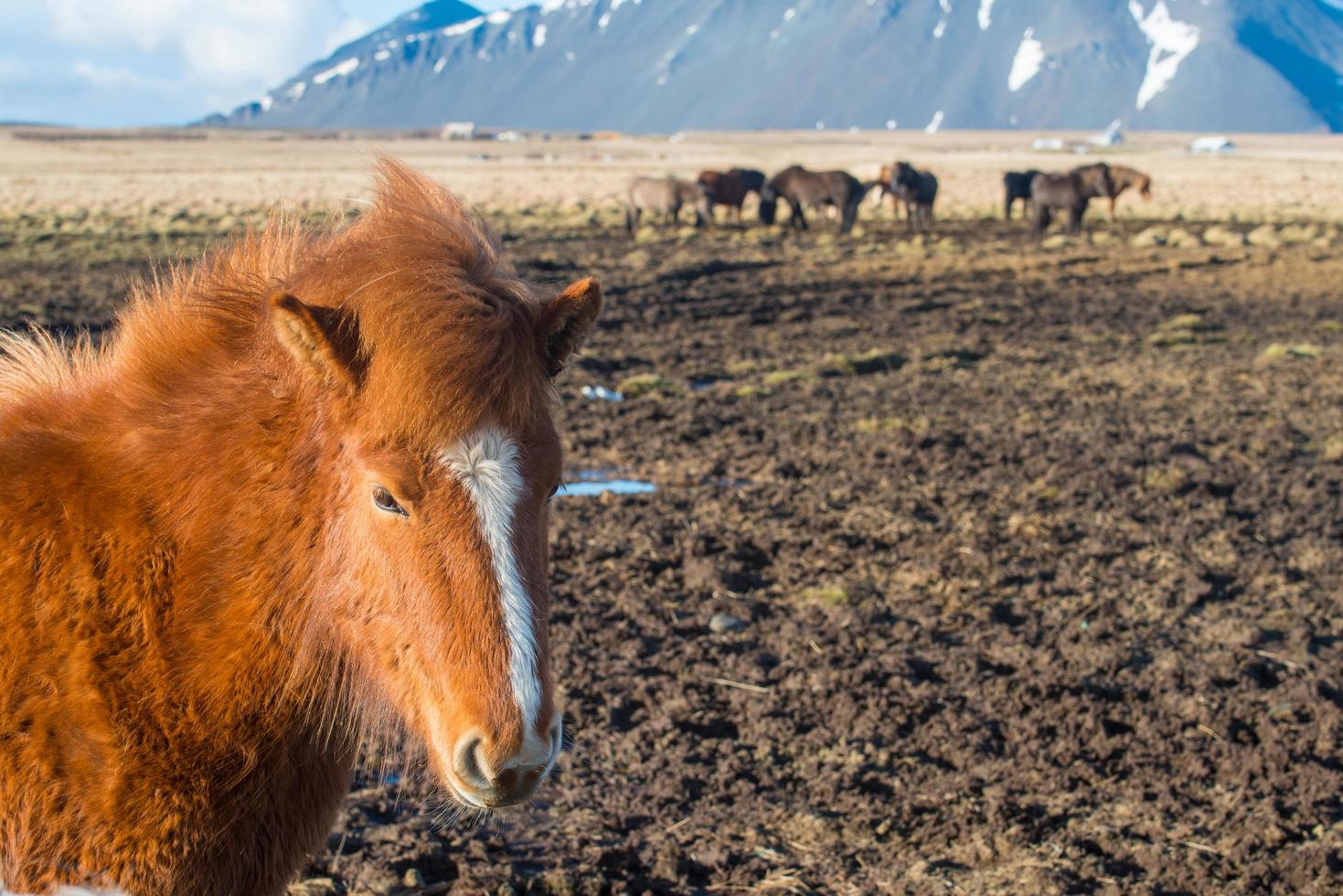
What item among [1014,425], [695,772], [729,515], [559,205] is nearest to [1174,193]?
[559,205]

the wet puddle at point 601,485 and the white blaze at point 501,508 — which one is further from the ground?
the white blaze at point 501,508

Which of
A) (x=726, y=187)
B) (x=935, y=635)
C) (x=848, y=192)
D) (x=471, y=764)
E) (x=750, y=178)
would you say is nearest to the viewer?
(x=471, y=764)

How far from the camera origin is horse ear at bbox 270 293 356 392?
2.05m

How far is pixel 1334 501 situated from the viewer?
750cm

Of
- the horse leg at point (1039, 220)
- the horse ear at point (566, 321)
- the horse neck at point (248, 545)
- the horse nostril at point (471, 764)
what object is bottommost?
the horse leg at point (1039, 220)

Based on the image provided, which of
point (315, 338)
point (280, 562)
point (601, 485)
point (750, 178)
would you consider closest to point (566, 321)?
point (315, 338)

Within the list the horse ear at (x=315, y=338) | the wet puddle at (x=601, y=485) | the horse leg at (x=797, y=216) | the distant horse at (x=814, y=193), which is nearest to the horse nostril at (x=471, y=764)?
the horse ear at (x=315, y=338)

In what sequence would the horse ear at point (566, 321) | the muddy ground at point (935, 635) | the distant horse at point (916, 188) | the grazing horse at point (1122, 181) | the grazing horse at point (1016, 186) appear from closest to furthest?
1. the horse ear at point (566, 321)
2. the muddy ground at point (935, 635)
3. the distant horse at point (916, 188)
4. the grazing horse at point (1122, 181)
5. the grazing horse at point (1016, 186)

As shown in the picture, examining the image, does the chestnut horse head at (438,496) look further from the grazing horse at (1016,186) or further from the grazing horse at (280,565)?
the grazing horse at (1016,186)

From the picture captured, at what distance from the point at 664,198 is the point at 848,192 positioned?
5339mm

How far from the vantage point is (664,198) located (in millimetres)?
31719

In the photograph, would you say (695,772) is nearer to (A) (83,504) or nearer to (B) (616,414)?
(A) (83,504)

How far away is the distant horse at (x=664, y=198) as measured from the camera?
30.5m

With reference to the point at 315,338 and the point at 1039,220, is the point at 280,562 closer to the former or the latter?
the point at 315,338
